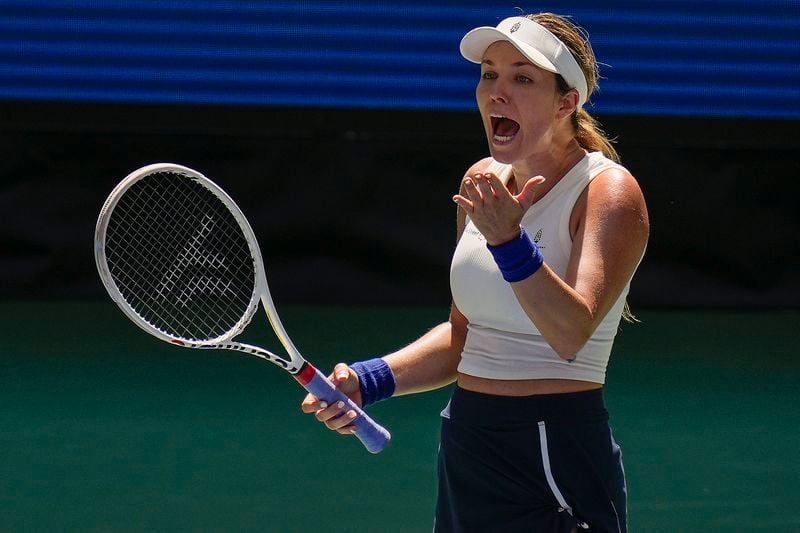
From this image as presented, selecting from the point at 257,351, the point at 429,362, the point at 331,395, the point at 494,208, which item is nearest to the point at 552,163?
the point at 494,208

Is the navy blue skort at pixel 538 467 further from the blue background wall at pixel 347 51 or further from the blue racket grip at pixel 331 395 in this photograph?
the blue background wall at pixel 347 51

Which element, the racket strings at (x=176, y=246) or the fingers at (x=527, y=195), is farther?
the racket strings at (x=176, y=246)

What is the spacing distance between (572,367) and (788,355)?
3.69 meters

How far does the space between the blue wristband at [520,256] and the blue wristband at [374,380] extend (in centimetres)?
55

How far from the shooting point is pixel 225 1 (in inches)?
241

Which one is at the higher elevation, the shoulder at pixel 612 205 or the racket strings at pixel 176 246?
the shoulder at pixel 612 205

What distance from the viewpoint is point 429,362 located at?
95.7 inches

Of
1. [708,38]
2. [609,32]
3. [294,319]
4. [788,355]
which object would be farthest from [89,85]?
[788,355]

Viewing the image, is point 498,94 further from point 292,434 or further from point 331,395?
point 292,434

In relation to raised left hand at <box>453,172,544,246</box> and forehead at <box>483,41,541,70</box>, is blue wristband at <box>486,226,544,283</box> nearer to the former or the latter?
raised left hand at <box>453,172,544,246</box>

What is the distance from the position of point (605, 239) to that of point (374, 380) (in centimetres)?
58

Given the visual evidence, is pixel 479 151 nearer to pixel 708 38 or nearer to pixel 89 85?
pixel 708 38

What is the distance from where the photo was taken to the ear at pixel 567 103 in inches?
86.9

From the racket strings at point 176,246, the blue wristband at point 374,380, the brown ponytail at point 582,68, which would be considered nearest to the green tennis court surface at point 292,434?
the racket strings at point 176,246
